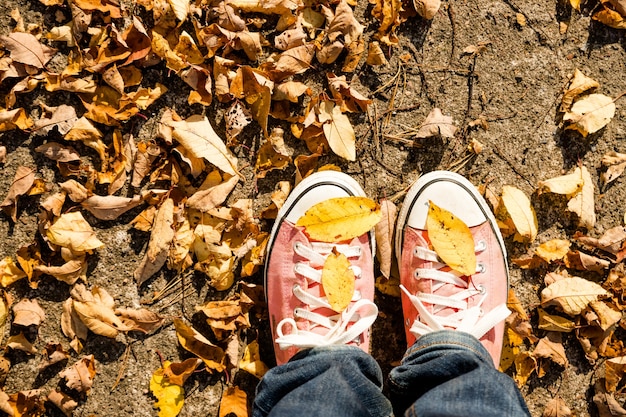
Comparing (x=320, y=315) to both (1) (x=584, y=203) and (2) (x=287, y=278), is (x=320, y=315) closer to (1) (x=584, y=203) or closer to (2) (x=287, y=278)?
(2) (x=287, y=278)

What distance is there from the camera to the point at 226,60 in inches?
67.7

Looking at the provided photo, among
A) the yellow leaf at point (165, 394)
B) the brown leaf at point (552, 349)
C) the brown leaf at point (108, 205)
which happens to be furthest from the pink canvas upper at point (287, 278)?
the brown leaf at point (552, 349)

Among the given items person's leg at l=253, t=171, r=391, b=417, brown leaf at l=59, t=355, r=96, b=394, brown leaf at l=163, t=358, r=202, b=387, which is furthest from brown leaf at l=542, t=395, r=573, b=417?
brown leaf at l=59, t=355, r=96, b=394

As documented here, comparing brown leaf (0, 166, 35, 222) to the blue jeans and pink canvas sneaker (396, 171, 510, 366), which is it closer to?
the blue jeans

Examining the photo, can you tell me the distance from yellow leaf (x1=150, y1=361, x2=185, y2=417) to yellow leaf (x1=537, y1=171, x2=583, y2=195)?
1517mm

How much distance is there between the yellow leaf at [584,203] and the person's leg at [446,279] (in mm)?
303

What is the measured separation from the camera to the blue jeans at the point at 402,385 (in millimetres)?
1315

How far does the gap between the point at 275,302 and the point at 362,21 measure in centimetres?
106

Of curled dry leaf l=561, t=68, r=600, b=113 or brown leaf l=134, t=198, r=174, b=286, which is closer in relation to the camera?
brown leaf l=134, t=198, r=174, b=286

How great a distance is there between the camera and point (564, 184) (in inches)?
72.1

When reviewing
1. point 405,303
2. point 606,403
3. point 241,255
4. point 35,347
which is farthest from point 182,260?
point 606,403

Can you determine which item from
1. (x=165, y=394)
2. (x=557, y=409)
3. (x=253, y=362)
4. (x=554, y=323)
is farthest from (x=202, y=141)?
(x=557, y=409)

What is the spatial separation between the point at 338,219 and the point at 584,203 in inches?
36.5

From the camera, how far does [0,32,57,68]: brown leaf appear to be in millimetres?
1672
